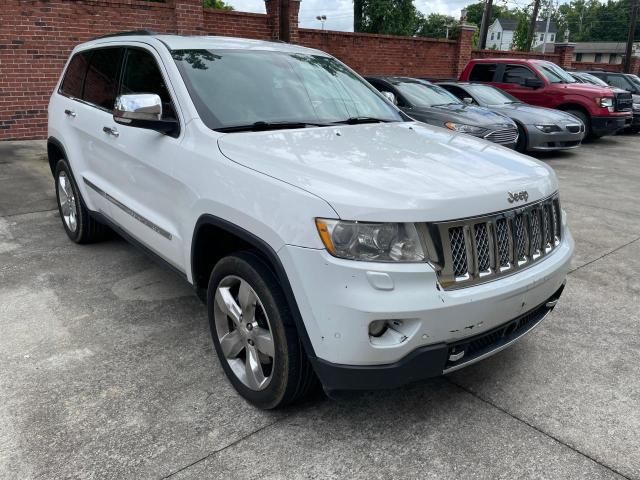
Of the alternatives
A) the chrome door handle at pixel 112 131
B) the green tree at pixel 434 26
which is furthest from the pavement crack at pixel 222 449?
the green tree at pixel 434 26

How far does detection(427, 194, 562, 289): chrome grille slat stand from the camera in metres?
2.33

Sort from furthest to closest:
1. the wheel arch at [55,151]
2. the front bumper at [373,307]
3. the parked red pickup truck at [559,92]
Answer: the parked red pickup truck at [559,92], the wheel arch at [55,151], the front bumper at [373,307]

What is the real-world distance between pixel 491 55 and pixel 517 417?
19782mm

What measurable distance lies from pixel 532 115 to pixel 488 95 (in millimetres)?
1295

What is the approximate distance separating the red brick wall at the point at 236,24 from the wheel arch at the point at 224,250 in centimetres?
1039

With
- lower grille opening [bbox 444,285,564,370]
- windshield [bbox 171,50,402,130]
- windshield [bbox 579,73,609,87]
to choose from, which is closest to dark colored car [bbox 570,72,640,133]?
windshield [bbox 579,73,609,87]

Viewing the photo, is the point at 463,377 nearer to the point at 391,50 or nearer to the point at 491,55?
the point at 391,50

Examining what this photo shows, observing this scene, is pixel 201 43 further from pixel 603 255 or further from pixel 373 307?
pixel 603 255

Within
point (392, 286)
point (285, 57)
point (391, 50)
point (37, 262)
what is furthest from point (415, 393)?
point (391, 50)

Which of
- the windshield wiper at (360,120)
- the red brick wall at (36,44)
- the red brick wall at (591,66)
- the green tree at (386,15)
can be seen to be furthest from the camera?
the green tree at (386,15)

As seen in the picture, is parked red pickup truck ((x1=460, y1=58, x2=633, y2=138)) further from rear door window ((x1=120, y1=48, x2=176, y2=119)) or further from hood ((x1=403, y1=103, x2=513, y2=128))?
rear door window ((x1=120, y1=48, x2=176, y2=119))

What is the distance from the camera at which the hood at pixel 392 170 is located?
2287 mm

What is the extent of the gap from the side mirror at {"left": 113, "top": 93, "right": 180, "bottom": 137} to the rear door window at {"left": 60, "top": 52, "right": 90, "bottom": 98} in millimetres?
1877

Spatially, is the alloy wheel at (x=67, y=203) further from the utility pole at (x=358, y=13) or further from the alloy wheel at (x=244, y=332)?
the utility pole at (x=358, y=13)
